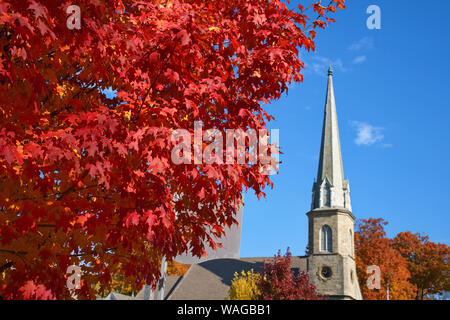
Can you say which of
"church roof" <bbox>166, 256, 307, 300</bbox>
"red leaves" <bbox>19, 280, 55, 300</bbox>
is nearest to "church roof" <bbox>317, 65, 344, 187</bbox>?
"church roof" <bbox>166, 256, 307, 300</bbox>

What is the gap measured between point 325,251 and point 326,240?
1116 mm

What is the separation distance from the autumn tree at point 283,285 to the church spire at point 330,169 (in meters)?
17.4

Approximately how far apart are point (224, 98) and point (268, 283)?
26.2 meters

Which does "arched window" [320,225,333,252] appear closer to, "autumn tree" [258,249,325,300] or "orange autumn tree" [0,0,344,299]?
"autumn tree" [258,249,325,300]

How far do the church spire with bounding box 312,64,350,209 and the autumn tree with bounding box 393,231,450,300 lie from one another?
3348 centimetres

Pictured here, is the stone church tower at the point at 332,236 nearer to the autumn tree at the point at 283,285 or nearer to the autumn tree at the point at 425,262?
the autumn tree at the point at 283,285

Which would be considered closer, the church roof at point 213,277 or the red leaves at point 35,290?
the red leaves at point 35,290

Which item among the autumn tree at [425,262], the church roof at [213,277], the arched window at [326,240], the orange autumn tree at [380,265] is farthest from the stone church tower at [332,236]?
the autumn tree at [425,262]

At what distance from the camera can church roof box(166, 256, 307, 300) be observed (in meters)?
46.3

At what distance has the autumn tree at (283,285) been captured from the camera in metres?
28.8

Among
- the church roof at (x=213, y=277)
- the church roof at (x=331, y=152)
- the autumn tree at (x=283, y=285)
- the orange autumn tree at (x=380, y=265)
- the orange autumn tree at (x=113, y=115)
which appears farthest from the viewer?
the orange autumn tree at (x=380, y=265)

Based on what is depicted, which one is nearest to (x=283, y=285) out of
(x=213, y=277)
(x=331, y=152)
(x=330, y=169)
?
(x=213, y=277)

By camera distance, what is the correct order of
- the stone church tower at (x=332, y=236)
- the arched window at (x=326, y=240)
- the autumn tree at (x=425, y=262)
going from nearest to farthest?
the stone church tower at (x=332, y=236) < the arched window at (x=326, y=240) < the autumn tree at (x=425, y=262)

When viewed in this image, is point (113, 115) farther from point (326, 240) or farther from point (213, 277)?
point (213, 277)
